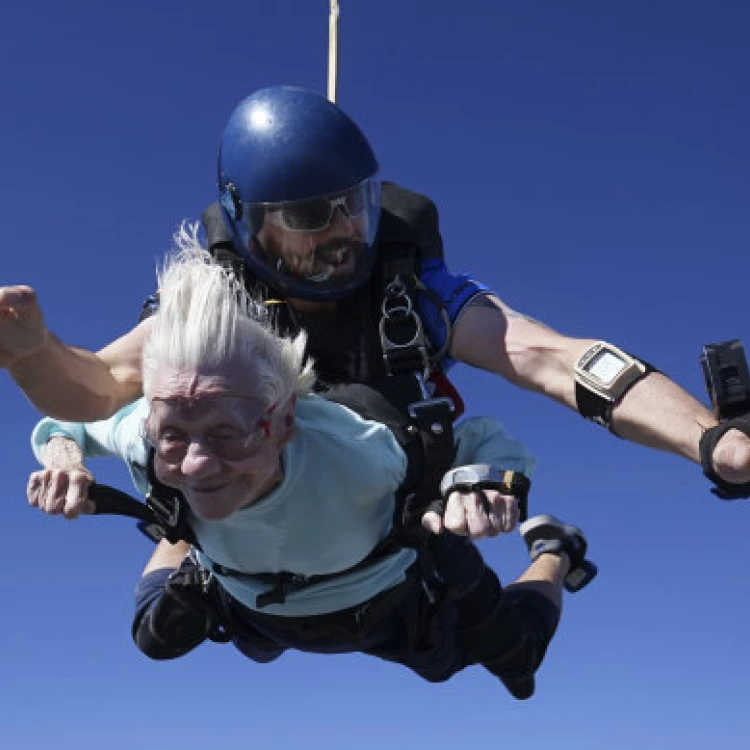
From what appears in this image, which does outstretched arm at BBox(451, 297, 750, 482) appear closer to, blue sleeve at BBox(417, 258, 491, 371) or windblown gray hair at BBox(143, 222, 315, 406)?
blue sleeve at BBox(417, 258, 491, 371)

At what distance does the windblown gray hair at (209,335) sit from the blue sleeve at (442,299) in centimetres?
85

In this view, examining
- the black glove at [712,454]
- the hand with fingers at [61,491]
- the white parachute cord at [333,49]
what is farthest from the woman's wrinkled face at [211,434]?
the white parachute cord at [333,49]

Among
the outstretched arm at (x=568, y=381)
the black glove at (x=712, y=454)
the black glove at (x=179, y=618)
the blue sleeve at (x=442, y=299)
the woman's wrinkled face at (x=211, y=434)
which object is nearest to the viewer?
the black glove at (x=712, y=454)

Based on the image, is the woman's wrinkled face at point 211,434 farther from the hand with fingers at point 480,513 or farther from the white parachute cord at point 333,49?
the white parachute cord at point 333,49

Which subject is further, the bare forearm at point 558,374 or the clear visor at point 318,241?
the clear visor at point 318,241

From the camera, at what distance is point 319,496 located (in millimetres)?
4957

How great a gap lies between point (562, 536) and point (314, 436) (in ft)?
8.06

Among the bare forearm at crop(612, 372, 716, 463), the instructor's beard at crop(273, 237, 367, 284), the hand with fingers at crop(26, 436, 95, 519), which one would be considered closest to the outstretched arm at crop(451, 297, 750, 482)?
the bare forearm at crop(612, 372, 716, 463)

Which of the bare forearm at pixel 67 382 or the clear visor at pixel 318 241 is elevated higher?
the clear visor at pixel 318 241

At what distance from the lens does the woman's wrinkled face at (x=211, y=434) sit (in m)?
4.50

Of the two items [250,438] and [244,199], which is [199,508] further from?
[244,199]

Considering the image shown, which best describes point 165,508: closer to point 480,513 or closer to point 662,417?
point 480,513

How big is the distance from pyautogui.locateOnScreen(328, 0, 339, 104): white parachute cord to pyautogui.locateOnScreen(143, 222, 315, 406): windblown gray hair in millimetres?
2121

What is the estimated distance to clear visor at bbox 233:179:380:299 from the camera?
5.52m
